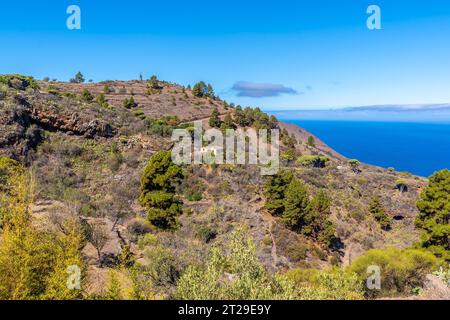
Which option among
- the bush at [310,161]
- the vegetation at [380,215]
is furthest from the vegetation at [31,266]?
the bush at [310,161]

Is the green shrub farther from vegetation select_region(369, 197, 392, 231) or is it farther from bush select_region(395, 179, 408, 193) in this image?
bush select_region(395, 179, 408, 193)

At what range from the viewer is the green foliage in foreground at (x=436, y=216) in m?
21.0

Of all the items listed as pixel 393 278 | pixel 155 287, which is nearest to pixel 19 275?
pixel 155 287

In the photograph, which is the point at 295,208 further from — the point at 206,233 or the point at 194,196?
the point at 194,196

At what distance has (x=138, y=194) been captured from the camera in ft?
91.0

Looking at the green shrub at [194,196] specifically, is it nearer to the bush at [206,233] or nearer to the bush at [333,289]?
the bush at [206,233]

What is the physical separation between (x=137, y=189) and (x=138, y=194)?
713 mm

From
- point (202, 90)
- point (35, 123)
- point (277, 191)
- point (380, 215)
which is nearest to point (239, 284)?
point (277, 191)

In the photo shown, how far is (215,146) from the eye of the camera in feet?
144

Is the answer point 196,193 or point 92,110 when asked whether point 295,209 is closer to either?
point 196,193

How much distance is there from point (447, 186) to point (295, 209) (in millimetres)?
11033

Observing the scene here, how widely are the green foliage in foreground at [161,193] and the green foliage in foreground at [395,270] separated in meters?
12.0

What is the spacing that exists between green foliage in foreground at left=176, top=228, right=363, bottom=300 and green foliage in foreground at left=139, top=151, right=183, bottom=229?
445 inches

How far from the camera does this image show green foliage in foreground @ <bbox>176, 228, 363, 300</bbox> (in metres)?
8.40
